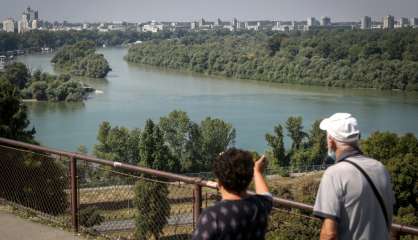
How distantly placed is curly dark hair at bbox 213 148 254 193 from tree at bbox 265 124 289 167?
22.7m

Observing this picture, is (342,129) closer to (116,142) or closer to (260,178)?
(260,178)

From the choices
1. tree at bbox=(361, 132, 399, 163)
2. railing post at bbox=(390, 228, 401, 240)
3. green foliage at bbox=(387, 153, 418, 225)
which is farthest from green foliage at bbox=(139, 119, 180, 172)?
railing post at bbox=(390, 228, 401, 240)

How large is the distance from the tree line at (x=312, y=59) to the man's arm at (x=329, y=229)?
145 ft

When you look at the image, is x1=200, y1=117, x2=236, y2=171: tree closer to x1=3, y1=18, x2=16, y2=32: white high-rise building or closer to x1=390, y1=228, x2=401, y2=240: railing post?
x1=390, y1=228, x2=401, y2=240: railing post

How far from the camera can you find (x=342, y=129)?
1716mm

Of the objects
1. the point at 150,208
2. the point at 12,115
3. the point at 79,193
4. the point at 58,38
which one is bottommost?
the point at 12,115

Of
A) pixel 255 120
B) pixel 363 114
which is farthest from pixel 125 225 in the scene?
pixel 363 114

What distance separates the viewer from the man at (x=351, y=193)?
5.41 ft

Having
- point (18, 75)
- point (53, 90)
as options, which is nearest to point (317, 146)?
point (53, 90)

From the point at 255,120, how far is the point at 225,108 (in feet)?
12.7

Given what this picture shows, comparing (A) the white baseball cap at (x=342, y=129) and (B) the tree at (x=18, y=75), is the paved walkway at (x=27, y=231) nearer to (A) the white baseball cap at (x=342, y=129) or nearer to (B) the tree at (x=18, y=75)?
(A) the white baseball cap at (x=342, y=129)

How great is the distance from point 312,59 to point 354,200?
51695 millimetres

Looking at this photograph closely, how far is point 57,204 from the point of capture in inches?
157

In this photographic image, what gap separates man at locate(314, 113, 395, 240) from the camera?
1.65m
